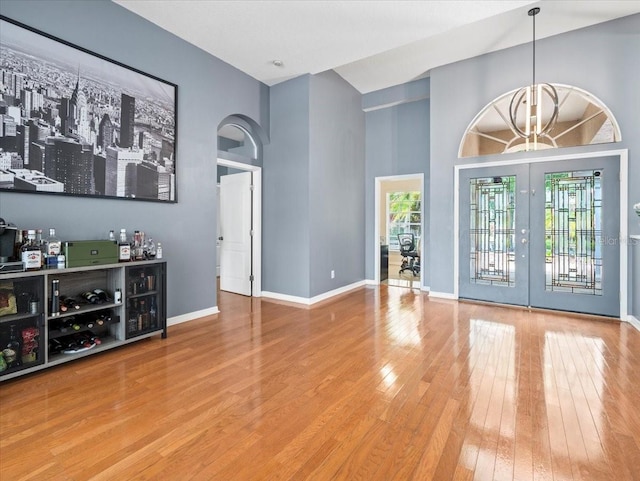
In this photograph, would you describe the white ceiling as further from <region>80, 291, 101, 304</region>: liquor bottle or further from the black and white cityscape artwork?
<region>80, 291, 101, 304</region>: liquor bottle

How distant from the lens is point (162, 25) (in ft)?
11.8

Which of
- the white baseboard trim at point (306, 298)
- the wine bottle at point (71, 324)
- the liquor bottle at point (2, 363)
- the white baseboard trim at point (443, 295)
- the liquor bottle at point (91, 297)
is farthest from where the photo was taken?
the white baseboard trim at point (443, 295)

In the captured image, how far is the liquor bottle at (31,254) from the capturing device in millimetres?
2449

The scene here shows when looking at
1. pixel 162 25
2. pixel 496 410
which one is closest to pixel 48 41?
pixel 162 25

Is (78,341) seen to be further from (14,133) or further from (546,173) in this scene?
(546,173)

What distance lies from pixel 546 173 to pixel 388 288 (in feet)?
10.3

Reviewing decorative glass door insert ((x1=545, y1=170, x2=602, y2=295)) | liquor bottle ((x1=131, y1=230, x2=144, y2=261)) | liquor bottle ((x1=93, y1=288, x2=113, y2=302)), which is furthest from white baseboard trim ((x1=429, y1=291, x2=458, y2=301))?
liquor bottle ((x1=93, y1=288, x2=113, y2=302))

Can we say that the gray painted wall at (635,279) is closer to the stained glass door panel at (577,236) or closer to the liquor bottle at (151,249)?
the stained glass door panel at (577,236)

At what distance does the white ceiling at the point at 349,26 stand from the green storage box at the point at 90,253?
2479mm

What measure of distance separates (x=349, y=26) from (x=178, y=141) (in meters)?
2.41

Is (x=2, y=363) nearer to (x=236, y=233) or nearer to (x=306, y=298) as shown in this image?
(x=306, y=298)

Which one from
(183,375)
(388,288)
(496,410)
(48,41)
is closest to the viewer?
(496,410)

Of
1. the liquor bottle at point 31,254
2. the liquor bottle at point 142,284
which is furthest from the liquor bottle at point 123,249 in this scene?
the liquor bottle at point 31,254

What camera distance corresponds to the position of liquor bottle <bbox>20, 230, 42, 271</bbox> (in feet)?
8.04
